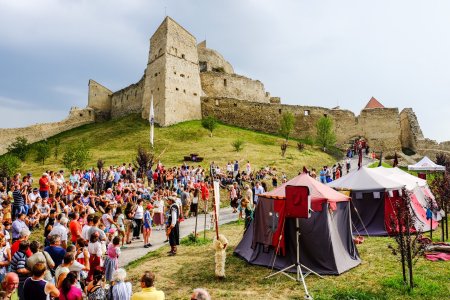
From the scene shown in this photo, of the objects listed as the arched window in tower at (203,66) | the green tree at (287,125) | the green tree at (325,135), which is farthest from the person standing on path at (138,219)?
the arched window in tower at (203,66)

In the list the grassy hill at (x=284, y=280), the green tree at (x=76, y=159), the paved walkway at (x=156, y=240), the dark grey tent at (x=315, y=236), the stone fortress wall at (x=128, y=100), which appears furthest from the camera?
the stone fortress wall at (x=128, y=100)

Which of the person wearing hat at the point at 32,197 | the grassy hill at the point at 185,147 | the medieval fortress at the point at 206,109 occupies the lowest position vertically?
the person wearing hat at the point at 32,197

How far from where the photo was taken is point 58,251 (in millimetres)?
6348

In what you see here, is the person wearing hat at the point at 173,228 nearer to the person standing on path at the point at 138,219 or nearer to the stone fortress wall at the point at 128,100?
the person standing on path at the point at 138,219

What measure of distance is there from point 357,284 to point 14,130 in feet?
166

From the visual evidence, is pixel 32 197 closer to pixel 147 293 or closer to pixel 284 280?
pixel 284 280

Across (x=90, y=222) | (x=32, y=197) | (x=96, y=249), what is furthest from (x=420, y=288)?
(x=32, y=197)

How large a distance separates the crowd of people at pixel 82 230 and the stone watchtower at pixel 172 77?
20.7 metres

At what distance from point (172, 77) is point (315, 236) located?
1380 inches

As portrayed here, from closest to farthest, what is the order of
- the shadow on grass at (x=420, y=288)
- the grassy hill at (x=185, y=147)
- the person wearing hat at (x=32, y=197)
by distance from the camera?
the shadow on grass at (x=420, y=288) < the person wearing hat at (x=32, y=197) < the grassy hill at (x=185, y=147)

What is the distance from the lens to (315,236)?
8680mm

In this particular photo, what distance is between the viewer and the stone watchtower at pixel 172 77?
39.9m

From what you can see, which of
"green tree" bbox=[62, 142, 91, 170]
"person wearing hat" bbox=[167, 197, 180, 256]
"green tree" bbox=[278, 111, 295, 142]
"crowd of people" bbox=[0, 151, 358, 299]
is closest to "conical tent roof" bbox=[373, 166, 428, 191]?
"crowd of people" bbox=[0, 151, 358, 299]

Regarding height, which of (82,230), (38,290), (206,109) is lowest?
(38,290)
